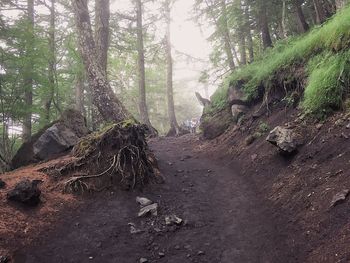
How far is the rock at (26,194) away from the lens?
20.2 ft

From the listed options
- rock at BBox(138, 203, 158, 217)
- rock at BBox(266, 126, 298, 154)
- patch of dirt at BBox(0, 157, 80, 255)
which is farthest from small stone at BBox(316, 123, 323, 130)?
patch of dirt at BBox(0, 157, 80, 255)

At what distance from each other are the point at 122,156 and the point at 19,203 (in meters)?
2.38

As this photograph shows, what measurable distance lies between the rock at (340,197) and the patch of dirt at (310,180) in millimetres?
59

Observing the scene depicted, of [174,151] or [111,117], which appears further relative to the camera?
[174,151]

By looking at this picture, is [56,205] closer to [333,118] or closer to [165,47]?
[333,118]

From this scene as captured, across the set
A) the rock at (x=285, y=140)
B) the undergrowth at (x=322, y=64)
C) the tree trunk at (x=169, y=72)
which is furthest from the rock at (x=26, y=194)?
the tree trunk at (x=169, y=72)

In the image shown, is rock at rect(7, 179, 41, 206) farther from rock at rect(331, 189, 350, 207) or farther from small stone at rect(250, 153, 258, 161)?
rock at rect(331, 189, 350, 207)

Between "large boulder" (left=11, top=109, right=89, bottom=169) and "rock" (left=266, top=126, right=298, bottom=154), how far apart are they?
20.6 feet

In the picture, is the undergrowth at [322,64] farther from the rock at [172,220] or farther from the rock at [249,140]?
the rock at [172,220]

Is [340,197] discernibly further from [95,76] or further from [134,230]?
[95,76]

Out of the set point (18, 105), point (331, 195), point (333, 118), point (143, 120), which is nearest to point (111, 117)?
point (18, 105)

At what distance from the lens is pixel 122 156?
302 inches

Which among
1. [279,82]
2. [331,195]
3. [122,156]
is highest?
[279,82]

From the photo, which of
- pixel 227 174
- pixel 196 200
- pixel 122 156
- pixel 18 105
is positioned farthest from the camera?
pixel 18 105
